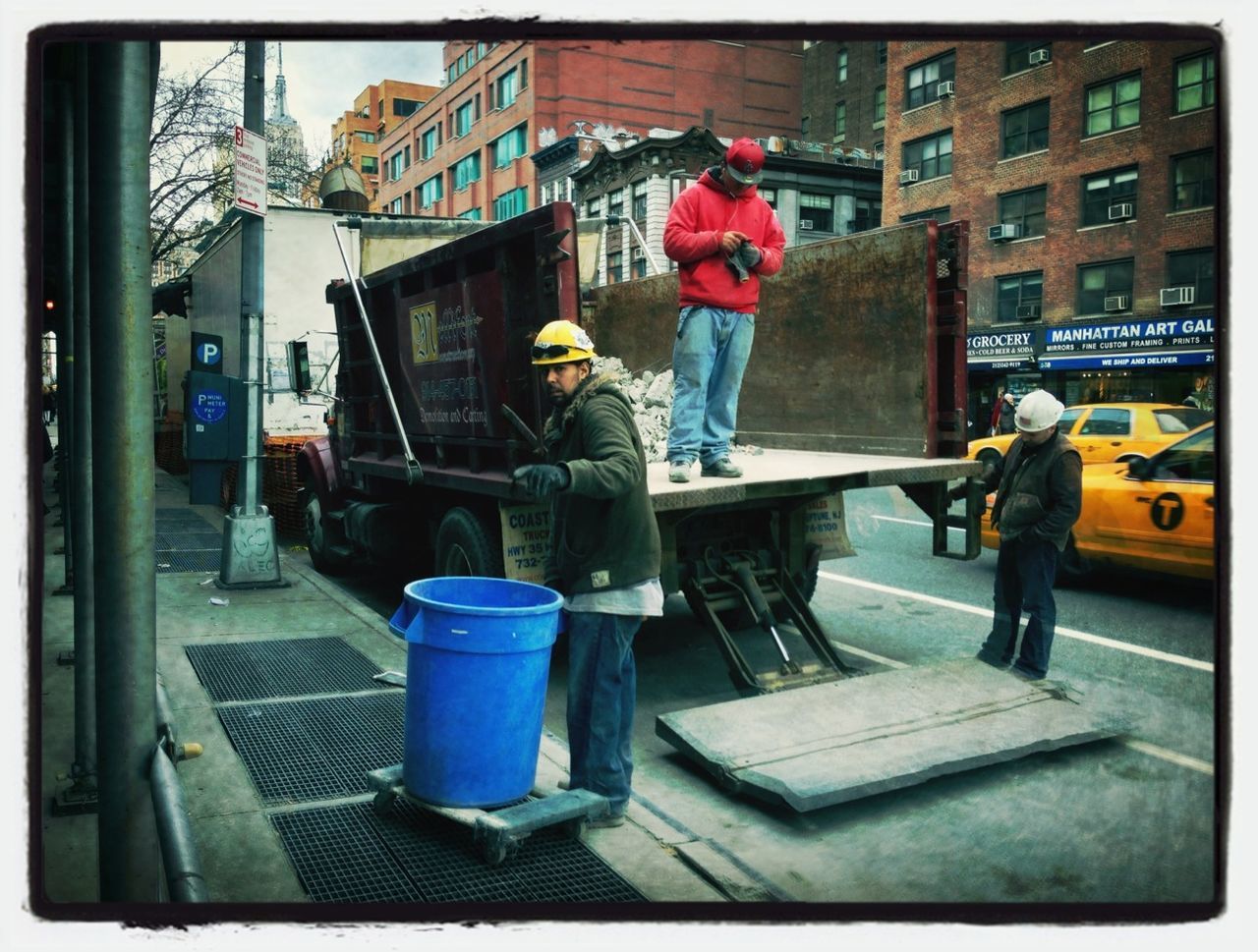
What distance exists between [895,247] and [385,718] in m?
4.01

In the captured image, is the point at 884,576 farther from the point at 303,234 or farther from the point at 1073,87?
the point at 1073,87

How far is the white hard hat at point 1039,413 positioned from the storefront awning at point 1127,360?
5.22 metres

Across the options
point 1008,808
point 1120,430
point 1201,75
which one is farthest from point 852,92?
point 1008,808

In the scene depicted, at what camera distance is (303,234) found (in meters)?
11.7

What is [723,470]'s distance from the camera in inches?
233

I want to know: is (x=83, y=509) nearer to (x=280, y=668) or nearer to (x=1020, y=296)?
(x=280, y=668)

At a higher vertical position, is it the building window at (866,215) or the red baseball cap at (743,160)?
the building window at (866,215)

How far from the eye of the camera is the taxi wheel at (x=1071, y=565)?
8789 millimetres

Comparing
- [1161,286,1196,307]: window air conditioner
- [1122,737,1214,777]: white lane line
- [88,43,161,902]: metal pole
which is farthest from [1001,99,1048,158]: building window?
[88,43,161,902]: metal pole

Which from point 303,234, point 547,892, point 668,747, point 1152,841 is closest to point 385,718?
point 668,747

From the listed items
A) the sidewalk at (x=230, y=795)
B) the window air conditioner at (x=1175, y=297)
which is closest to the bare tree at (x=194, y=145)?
the sidewalk at (x=230, y=795)

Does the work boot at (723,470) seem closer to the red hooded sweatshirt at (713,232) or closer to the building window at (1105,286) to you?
the red hooded sweatshirt at (713,232)

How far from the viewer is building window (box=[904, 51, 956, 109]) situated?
28609mm

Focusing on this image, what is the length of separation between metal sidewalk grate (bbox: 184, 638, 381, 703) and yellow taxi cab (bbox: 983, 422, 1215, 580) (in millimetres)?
5227
